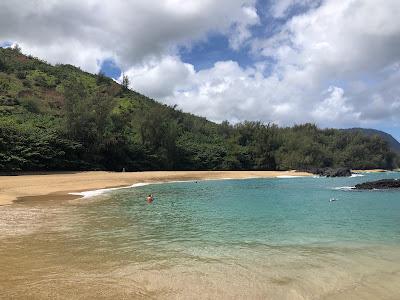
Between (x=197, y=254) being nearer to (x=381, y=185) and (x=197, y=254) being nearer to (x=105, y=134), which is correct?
(x=381, y=185)

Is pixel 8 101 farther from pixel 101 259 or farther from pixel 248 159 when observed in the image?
pixel 101 259

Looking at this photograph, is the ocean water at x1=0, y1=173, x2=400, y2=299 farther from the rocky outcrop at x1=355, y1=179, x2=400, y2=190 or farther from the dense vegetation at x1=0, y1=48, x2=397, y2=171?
the dense vegetation at x1=0, y1=48, x2=397, y2=171

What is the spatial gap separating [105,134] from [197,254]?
54.9 metres

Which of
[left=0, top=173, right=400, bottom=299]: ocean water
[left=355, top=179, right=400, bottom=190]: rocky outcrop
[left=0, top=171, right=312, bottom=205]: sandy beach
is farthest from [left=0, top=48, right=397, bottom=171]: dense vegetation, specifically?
[left=355, top=179, right=400, bottom=190]: rocky outcrop

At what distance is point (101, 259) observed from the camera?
11.6 metres

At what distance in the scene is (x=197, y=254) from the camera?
40.8 feet

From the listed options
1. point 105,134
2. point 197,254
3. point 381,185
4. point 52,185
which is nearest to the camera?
point 197,254

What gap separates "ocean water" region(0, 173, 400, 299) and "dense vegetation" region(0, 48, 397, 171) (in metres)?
32.0

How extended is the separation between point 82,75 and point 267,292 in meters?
102

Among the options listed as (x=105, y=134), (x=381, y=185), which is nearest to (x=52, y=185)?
(x=105, y=134)

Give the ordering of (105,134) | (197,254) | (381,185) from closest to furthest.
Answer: (197,254)
(381,185)
(105,134)

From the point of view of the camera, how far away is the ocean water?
906 cm

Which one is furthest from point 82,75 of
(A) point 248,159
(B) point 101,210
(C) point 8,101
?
(B) point 101,210

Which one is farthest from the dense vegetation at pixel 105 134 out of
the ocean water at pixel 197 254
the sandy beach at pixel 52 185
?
the ocean water at pixel 197 254
